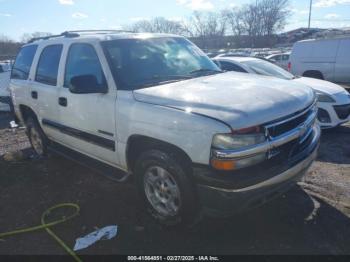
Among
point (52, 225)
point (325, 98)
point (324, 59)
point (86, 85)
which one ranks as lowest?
point (52, 225)

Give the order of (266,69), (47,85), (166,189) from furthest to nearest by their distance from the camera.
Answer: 1. (266,69)
2. (47,85)
3. (166,189)

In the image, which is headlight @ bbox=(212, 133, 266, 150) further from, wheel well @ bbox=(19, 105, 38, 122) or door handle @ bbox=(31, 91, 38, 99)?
wheel well @ bbox=(19, 105, 38, 122)

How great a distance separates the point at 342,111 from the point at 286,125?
4188mm

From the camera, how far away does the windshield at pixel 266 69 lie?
751 cm

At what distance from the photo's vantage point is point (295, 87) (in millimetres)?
3561

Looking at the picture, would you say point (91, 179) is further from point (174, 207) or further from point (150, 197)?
point (174, 207)

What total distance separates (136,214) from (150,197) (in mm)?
425

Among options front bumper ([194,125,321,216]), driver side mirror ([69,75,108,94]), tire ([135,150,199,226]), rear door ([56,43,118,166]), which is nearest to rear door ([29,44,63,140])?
rear door ([56,43,118,166])

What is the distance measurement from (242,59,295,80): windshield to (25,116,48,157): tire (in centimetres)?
486

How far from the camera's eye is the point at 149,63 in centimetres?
382

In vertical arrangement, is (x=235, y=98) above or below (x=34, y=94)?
above

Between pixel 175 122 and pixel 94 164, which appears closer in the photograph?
A: pixel 175 122

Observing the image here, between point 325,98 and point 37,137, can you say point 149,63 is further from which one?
point 325,98

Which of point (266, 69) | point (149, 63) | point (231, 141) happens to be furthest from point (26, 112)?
point (266, 69)
